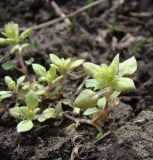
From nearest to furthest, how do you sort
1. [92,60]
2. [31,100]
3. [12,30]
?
[31,100], [12,30], [92,60]

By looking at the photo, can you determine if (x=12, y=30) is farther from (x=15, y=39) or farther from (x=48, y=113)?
(x=48, y=113)

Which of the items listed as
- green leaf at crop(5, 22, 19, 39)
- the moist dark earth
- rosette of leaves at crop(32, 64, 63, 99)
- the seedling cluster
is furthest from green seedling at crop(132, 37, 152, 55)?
green leaf at crop(5, 22, 19, 39)

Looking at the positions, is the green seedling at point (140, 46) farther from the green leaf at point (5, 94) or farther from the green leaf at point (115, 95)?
the green leaf at point (5, 94)

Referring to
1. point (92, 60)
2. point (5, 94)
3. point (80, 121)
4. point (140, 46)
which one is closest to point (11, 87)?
point (5, 94)

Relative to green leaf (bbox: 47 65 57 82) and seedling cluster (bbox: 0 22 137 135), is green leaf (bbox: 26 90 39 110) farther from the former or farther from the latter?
green leaf (bbox: 47 65 57 82)

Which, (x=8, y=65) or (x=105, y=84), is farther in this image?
(x=8, y=65)
